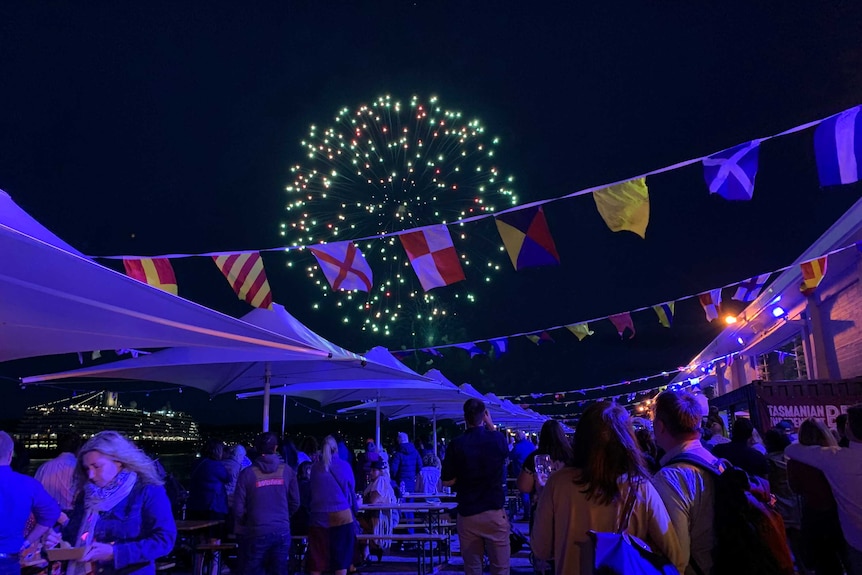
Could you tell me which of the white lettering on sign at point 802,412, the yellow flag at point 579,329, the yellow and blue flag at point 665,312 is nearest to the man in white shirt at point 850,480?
the white lettering on sign at point 802,412

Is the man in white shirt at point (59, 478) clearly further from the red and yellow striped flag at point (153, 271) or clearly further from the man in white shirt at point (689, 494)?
the man in white shirt at point (689, 494)

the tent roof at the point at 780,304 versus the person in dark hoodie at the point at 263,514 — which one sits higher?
the tent roof at the point at 780,304

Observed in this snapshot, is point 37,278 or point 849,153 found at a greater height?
point 849,153

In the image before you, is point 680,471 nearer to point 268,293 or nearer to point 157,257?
point 268,293

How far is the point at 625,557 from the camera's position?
2.37 meters

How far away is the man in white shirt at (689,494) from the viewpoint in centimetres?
285

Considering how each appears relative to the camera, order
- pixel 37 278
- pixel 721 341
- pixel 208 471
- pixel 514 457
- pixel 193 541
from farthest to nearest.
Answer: pixel 721 341 → pixel 514 457 → pixel 208 471 → pixel 193 541 → pixel 37 278

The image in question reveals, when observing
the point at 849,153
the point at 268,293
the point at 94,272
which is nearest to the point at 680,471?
the point at 94,272

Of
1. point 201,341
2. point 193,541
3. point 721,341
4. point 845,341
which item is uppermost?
point 721,341

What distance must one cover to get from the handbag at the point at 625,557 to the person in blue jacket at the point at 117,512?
2.59m

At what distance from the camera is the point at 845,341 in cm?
1591

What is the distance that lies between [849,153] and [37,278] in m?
8.05

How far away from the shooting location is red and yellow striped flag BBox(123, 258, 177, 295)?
10.8m

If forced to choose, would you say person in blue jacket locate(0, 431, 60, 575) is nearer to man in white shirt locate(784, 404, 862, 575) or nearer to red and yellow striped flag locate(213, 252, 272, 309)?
man in white shirt locate(784, 404, 862, 575)
